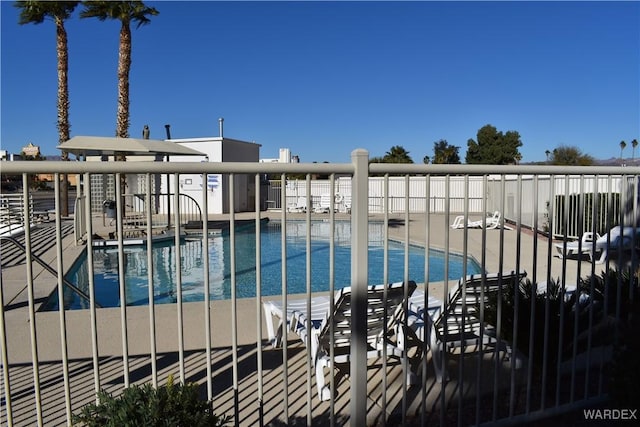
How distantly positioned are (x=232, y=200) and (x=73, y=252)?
9235 millimetres

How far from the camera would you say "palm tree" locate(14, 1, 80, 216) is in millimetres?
17312

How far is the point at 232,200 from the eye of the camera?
197 cm

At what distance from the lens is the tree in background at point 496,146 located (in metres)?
50.0

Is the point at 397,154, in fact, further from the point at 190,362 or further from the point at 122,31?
the point at 190,362

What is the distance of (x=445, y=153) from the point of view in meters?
48.2

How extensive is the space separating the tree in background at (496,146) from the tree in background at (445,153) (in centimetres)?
246

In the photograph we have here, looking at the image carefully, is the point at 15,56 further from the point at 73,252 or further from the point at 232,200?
the point at 232,200

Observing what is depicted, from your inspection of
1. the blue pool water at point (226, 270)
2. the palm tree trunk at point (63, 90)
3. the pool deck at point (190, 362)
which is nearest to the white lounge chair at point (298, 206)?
the blue pool water at point (226, 270)

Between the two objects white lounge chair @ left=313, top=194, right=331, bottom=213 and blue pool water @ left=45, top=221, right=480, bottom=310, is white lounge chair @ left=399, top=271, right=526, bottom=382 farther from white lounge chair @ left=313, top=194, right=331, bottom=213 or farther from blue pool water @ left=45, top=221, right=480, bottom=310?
white lounge chair @ left=313, top=194, right=331, bottom=213

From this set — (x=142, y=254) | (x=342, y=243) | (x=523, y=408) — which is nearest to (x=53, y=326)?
(x=523, y=408)

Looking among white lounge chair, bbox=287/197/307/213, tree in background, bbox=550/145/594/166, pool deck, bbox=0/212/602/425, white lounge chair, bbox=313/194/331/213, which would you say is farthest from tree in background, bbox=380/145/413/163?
pool deck, bbox=0/212/602/425

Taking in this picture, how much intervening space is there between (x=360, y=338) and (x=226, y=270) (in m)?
8.15

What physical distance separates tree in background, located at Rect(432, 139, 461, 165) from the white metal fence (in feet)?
147

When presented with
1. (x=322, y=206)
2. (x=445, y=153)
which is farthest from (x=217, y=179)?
(x=445, y=153)
